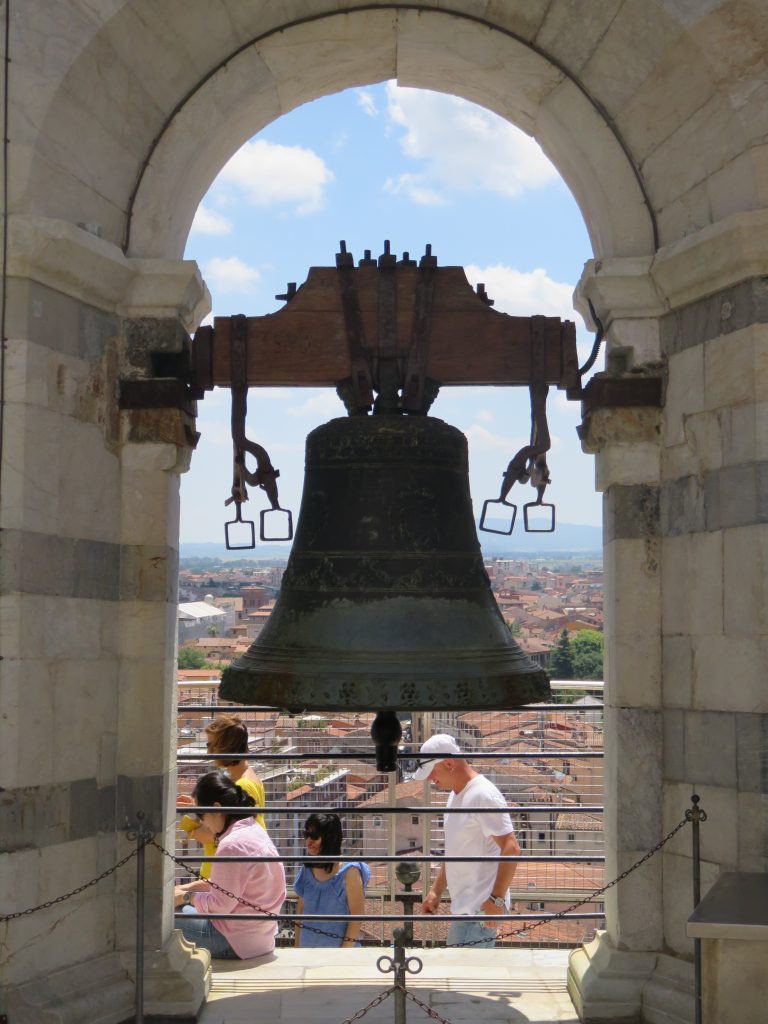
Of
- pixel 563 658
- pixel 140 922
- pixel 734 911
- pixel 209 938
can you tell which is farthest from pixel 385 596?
pixel 563 658

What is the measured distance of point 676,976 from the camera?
12.3 feet

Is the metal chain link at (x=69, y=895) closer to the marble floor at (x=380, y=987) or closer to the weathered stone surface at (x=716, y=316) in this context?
the marble floor at (x=380, y=987)

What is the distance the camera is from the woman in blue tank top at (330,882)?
4.88 meters

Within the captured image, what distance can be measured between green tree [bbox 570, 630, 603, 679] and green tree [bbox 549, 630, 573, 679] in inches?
9.9

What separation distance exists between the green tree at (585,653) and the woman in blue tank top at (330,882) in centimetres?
2555

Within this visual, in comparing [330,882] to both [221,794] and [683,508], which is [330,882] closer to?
[221,794]

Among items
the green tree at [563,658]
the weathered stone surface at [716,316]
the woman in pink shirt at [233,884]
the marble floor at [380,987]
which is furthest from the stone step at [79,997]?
the green tree at [563,658]

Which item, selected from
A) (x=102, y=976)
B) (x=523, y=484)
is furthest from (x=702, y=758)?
(x=102, y=976)

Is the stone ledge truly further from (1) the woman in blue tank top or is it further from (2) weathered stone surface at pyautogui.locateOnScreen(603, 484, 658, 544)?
(1) the woman in blue tank top

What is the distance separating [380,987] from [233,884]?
767 millimetres

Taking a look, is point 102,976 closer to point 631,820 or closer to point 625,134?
point 631,820

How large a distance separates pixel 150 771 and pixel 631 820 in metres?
1.66

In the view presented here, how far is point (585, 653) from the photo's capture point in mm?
35562

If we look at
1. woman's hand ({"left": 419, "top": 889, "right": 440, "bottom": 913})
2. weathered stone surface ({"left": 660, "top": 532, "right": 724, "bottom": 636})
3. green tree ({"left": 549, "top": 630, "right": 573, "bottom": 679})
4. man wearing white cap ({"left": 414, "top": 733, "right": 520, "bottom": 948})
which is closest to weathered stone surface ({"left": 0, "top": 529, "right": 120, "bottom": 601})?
A: man wearing white cap ({"left": 414, "top": 733, "right": 520, "bottom": 948})
